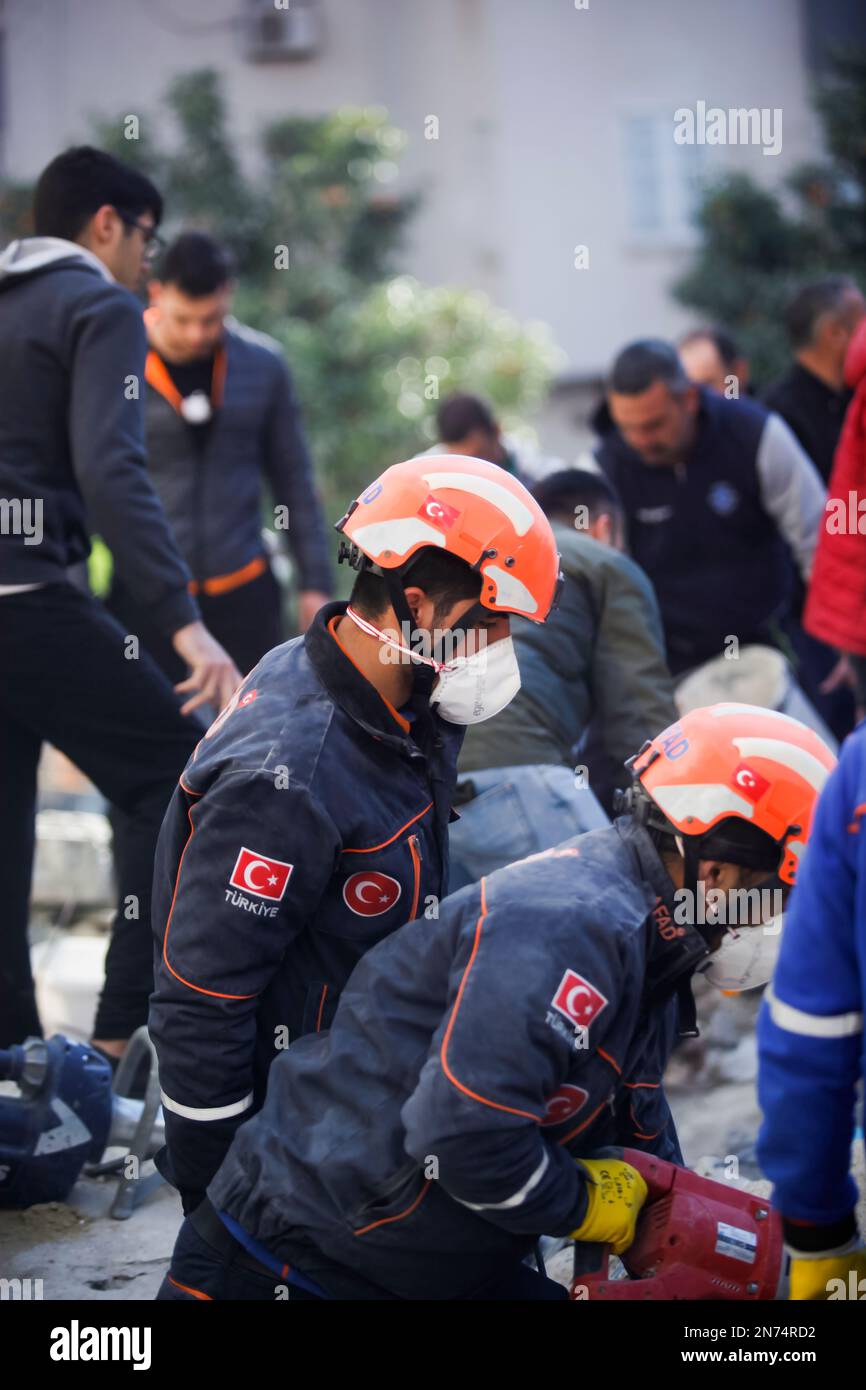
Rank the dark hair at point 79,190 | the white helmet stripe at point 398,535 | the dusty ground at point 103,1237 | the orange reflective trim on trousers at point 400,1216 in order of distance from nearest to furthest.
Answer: the orange reflective trim on trousers at point 400,1216 → the white helmet stripe at point 398,535 → the dusty ground at point 103,1237 → the dark hair at point 79,190

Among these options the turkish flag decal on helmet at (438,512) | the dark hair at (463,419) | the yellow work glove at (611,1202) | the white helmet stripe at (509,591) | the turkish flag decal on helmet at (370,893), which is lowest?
the yellow work glove at (611,1202)

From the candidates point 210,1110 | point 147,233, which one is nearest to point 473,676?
point 210,1110

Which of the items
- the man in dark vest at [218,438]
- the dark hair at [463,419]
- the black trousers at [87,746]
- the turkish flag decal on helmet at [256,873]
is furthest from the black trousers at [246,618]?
the turkish flag decal on helmet at [256,873]

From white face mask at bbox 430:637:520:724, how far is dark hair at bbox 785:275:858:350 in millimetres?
4055

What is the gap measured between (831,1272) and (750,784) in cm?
75

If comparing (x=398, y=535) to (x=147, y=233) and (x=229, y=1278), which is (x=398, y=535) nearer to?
(x=229, y=1278)

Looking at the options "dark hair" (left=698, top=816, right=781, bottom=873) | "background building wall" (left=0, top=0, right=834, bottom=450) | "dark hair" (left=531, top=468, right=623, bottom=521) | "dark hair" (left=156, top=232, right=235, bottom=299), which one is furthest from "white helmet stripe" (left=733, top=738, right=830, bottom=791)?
"background building wall" (left=0, top=0, right=834, bottom=450)

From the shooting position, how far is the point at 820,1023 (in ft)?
7.48

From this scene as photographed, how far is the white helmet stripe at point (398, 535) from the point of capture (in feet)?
9.59

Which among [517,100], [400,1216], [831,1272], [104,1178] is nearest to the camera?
[831,1272]

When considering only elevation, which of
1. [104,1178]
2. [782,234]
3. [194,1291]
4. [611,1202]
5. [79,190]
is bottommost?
[104,1178]

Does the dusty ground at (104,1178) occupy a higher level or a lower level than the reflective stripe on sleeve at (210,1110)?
lower

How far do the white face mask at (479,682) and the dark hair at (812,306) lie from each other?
13.3 feet

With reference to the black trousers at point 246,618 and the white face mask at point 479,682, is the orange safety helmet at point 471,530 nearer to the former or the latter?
the white face mask at point 479,682
